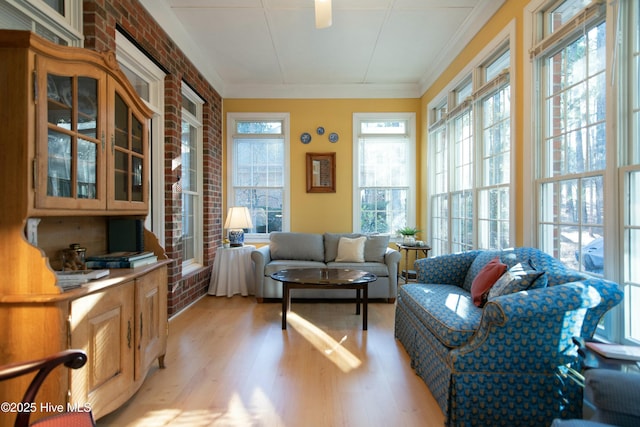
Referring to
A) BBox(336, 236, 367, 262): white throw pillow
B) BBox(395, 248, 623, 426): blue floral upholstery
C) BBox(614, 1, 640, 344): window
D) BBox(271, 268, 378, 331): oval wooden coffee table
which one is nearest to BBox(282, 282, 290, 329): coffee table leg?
BBox(271, 268, 378, 331): oval wooden coffee table

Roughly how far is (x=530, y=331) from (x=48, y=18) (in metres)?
3.30

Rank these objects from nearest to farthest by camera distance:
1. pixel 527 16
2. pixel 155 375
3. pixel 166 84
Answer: pixel 155 375
pixel 527 16
pixel 166 84

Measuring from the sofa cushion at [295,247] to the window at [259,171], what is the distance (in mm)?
561

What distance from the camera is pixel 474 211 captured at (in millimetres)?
3668

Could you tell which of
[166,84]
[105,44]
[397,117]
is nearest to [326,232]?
[397,117]

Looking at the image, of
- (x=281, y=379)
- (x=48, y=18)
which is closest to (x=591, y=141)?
(x=281, y=379)

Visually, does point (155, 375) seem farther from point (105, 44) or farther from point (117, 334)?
point (105, 44)

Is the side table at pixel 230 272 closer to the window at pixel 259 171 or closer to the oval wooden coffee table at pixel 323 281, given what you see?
the window at pixel 259 171

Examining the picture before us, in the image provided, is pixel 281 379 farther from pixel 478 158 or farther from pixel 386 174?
pixel 386 174

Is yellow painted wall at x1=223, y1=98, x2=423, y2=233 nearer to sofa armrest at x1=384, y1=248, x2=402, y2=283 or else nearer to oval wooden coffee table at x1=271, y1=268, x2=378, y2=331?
sofa armrest at x1=384, y1=248, x2=402, y2=283

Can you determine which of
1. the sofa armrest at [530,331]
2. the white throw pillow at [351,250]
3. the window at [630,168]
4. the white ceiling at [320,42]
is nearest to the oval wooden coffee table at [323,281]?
the white throw pillow at [351,250]

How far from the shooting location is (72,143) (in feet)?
5.74

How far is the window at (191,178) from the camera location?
4.23 meters

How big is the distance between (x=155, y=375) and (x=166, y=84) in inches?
113
